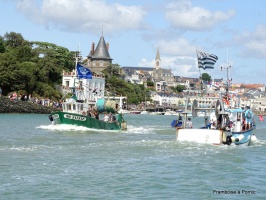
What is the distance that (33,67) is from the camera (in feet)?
395

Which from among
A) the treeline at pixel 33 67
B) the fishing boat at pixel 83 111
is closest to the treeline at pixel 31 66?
the treeline at pixel 33 67

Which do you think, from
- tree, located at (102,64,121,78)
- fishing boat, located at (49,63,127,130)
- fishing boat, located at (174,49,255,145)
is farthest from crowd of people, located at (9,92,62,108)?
fishing boat, located at (174,49,255,145)

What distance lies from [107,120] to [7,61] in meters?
60.4

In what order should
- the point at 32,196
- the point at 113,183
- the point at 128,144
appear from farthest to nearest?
the point at 128,144
the point at 113,183
the point at 32,196

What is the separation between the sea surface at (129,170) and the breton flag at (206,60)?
507cm

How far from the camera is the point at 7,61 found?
4390 inches

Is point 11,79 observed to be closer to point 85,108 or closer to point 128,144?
point 85,108

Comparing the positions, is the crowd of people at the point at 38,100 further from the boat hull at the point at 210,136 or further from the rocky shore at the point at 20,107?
the boat hull at the point at 210,136

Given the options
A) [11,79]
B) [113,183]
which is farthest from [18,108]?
[113,183]

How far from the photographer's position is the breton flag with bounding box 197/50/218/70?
3816cm

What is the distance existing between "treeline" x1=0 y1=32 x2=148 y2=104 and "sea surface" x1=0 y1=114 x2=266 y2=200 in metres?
75.7

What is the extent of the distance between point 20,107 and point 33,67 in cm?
2110

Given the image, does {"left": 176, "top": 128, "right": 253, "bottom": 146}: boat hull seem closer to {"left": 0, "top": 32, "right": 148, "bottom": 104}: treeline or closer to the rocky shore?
the rocky shore

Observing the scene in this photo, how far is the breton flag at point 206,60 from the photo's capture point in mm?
38156
